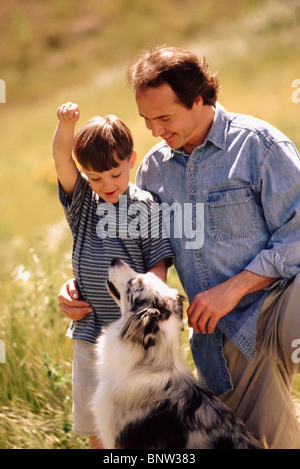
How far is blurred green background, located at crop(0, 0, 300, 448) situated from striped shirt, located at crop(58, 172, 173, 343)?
2.91 ft

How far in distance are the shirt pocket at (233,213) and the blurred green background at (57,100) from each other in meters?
1.14

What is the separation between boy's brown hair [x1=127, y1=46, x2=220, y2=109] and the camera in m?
3.12

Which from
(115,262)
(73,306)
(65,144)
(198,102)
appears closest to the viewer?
(115,262)

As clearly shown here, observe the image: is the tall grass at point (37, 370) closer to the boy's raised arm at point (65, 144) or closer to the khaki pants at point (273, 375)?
the khaki pants at point (273, 375)

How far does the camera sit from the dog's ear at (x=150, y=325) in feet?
8.91

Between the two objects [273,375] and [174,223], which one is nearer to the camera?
[273,375]

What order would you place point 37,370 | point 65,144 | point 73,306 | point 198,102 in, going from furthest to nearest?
point 37,370 → point 198,102 → point 73,306 → point 65,144

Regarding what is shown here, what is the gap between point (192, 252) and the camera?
3275 mm

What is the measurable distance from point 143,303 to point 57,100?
70.8ft

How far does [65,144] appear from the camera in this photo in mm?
3059

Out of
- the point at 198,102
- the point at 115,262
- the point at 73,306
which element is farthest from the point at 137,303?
the point at 198,102

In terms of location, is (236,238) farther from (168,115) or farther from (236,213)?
(168,115)

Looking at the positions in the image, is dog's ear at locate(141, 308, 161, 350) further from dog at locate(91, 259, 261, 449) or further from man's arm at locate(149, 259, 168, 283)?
man's arm at locate(149, 259, 168, 283)
